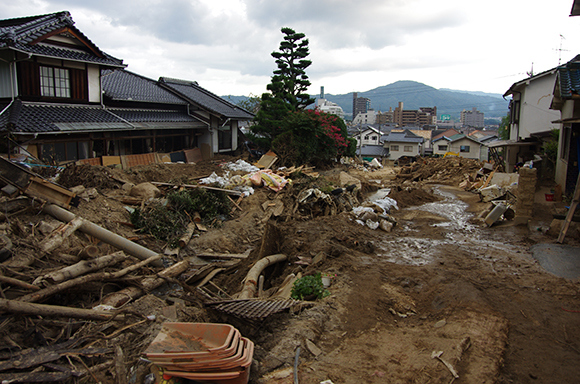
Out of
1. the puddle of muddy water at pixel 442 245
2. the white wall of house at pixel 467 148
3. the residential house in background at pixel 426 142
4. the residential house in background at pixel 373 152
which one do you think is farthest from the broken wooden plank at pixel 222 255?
the residential house in background at pixel 426 142

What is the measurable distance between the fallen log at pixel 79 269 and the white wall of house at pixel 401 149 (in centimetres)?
4967

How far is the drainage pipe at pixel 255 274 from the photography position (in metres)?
7.25

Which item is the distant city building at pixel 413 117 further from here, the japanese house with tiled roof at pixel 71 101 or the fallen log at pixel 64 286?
the fallen log at pixel 64 286

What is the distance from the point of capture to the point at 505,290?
22.6ft

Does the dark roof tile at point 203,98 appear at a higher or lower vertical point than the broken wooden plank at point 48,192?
higher

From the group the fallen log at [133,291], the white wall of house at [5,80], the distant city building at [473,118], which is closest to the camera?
the fallen log at [133,291]

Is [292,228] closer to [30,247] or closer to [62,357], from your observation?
[30,247]

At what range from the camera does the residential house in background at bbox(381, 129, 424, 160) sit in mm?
52412

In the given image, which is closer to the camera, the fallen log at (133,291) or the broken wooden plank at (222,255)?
the fallen log at (133,291)

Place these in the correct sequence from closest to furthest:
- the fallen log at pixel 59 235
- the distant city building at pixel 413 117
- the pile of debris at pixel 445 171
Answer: the fallen log at pixel 59 235, the pile of debris at pixel 445 171, the distant city building at pixel 413 117

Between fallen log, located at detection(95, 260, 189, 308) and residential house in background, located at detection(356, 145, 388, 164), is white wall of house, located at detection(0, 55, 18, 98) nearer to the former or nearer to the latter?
fallen log, located at detection(95, 260, 189, 308)

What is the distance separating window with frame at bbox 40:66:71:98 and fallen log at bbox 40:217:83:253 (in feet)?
30.2

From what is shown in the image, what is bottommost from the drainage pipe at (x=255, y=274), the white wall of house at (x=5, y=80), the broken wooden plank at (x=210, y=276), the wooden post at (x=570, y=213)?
the broken wooden plank at (x=210, y=276)

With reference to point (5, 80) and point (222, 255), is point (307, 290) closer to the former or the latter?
point (222, 255)
